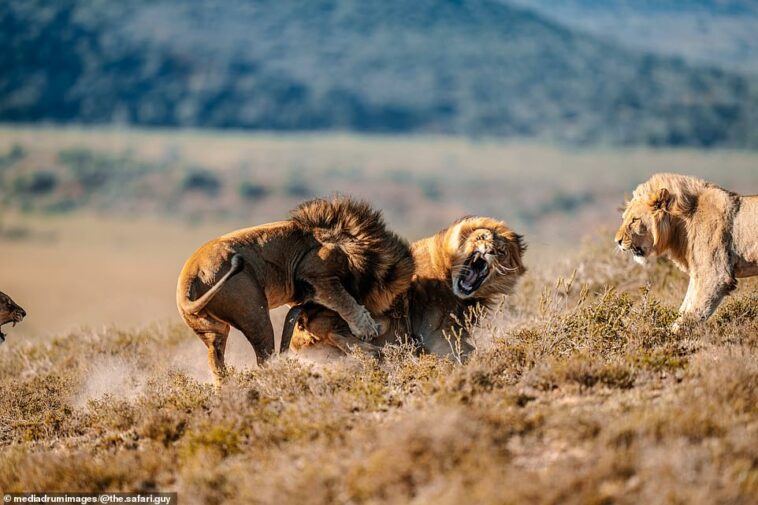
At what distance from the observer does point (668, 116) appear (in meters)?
144

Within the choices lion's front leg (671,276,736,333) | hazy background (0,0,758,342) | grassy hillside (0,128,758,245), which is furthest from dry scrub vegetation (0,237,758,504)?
grassy hillside (0,128,758,245)

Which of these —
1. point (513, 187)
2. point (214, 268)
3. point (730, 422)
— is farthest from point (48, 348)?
point (513, 187)

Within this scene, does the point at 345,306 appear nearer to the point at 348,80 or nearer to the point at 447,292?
the point at 447,292

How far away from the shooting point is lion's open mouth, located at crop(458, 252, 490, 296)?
379 inches

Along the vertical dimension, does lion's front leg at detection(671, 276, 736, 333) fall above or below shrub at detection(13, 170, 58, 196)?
below

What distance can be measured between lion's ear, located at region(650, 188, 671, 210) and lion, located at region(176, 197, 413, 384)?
2.36 meters

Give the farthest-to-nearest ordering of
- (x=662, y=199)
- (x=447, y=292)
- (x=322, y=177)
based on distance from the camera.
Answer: (x=322, y=177)
(x=447, y=292)
(x=662, y=199)

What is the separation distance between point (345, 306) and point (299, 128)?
143831mm

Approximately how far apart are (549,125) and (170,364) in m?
138

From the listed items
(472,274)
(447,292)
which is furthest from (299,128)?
(472,274)

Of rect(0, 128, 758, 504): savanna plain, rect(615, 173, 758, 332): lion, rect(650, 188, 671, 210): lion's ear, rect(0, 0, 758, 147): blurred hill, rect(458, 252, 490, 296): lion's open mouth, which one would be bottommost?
rect(0, 128, 758, 504): savanna plain

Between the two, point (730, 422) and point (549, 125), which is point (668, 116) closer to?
point (549, 125)

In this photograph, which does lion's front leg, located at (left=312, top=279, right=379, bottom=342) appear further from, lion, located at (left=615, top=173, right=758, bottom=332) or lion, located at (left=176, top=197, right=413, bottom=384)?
lion, located at (left=615, top=173, right=758, bottom=332)

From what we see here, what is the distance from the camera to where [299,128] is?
495ft
